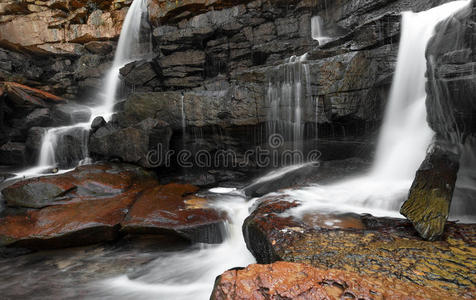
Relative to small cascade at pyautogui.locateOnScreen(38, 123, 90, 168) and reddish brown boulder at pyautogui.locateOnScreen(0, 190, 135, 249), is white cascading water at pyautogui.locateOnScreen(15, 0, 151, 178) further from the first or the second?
reddish brown boulder at pyautogui.locateOnScreen(0, 190, 135, 249)

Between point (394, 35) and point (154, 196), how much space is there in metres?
7.81

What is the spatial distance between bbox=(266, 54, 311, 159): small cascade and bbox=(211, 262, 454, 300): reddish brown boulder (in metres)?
5.61

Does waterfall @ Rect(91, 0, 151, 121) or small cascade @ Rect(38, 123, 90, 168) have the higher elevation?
waterfall @ Rect(91, 0, 151, 121)

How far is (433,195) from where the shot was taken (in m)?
3.25

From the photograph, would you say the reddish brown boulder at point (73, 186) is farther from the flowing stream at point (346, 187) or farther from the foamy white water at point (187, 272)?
the foamy white water at point (187, 272)

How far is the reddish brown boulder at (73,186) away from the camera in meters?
5.64

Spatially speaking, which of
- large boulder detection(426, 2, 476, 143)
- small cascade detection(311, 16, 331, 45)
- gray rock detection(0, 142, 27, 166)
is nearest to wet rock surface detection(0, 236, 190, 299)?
large boulder detection(426, 2, 476, 143)

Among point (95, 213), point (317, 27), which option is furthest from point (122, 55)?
point (95, 213)

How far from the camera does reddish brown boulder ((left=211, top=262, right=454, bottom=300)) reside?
5.55ft

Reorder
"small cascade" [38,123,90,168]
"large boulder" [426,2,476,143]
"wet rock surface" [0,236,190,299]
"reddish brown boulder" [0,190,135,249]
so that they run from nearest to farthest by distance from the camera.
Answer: "wet rock surface" [0,236,190,299] → "large boulder" [426,2,476,143] → "reddish brown boulder" [0,190,135,249] → "small cascade" [38,123,90,168]

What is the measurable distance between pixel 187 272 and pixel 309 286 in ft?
9.56

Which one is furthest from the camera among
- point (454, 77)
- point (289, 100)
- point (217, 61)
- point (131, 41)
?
point (131, 41)

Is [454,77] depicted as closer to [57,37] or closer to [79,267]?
[79,267]

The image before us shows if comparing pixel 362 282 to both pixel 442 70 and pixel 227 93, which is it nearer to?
pixel 442 70
